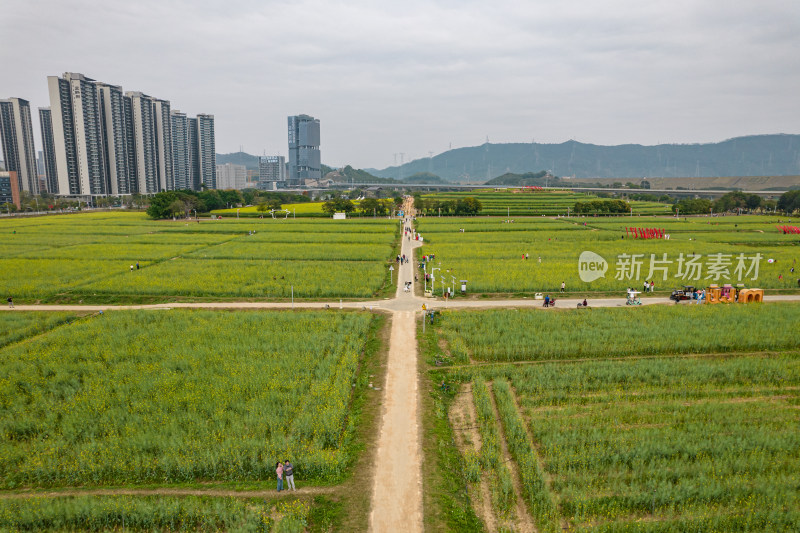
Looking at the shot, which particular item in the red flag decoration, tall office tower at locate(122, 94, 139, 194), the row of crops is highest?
tall office tower at locate(122, 94, 139, 194)

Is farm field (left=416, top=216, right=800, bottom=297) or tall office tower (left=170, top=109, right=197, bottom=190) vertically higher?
tall office tower (left=170, top=109, right=197, bottom=190)

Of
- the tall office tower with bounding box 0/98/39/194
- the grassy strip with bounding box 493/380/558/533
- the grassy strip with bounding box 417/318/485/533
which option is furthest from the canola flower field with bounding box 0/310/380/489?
the tall office tower with bounding box 0/98/39/194

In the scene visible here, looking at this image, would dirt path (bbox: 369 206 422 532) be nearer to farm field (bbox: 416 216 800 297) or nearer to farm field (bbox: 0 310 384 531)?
farm field (bbox: 0 310 384 531)

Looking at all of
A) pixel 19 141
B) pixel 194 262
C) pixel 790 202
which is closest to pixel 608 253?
pixel 194 262

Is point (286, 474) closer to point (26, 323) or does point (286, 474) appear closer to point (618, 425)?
point (618, 425)

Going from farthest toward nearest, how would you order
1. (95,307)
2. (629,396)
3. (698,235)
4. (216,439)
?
(698,235), (95,307), (629,396), (216,439)

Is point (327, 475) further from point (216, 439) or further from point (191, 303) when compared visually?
point (191, 303)

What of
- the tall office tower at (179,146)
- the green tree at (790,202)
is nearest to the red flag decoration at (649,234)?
the green tree at (790,202)

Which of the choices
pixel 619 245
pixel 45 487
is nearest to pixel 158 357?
pixel 45 487
